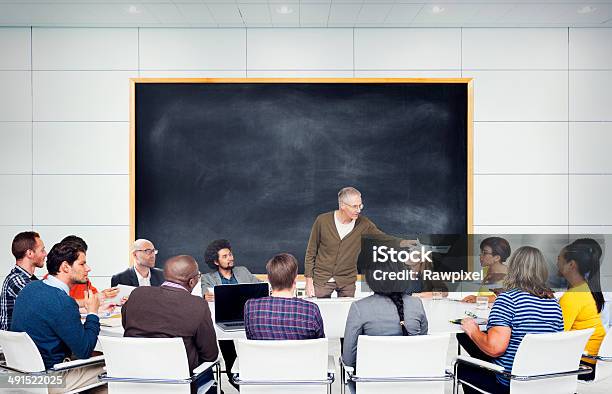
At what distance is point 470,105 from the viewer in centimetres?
620

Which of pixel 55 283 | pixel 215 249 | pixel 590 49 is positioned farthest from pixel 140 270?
pixel 590 49

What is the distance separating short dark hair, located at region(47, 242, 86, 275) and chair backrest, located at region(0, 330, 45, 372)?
46 centimetres

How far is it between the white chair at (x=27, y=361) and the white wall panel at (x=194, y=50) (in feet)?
12.3

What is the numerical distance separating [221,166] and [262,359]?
362 cm

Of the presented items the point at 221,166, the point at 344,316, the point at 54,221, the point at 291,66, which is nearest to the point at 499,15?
the point at 291,66

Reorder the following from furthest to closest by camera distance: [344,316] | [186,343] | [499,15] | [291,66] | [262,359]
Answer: [291,66]
[499,15]
[344,316]
[186,343]
[262,359]

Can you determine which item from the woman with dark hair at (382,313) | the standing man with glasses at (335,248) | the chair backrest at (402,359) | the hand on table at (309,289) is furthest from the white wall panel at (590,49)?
the chair backrest at (402,359)

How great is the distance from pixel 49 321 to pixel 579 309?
2.89 m

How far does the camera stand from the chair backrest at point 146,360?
2.81 m

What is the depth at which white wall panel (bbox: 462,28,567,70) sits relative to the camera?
Result: 623cm

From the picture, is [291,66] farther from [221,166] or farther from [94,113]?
[94,113]

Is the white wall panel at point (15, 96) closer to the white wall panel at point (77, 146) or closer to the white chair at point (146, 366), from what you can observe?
the white wall panel at point (77, 146)

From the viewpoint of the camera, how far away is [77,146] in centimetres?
619

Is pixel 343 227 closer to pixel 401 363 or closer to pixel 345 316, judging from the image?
pixel 345 316
